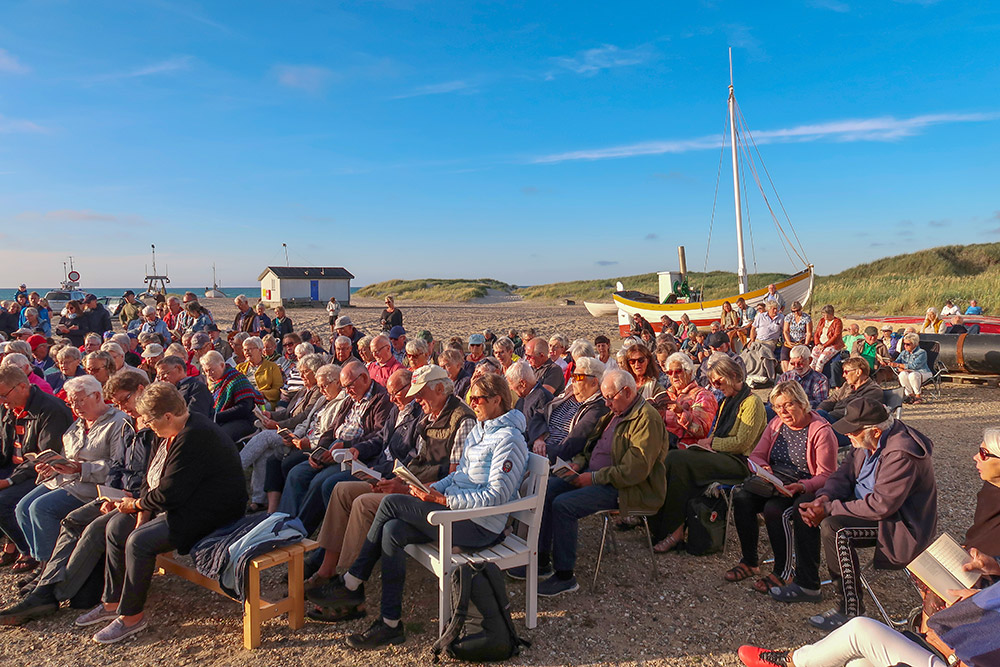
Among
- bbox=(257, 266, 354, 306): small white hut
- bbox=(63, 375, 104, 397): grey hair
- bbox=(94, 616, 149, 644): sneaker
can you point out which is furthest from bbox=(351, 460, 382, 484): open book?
bbox=(257, 266, 354, 306): small white hut

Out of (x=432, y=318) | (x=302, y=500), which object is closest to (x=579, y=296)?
(x=432, y=318)

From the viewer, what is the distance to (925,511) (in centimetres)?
329

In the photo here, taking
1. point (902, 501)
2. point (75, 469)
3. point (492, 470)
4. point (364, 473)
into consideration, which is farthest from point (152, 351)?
point (902, 501)

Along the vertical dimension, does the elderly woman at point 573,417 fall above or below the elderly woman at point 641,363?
below

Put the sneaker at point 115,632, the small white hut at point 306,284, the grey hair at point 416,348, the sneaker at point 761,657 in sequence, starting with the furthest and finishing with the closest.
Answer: the small white hut at point 306,284 < the grey hair at point 416,348 < the sneaker at point 115,632 < the sneaker at point 761,657

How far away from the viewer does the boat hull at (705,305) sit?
726 inches

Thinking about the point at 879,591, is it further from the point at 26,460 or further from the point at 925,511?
the point at 26,460

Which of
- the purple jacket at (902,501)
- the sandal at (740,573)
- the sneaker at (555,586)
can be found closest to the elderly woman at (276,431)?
the sneaker at (555,586)

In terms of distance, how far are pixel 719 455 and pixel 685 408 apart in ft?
1.96

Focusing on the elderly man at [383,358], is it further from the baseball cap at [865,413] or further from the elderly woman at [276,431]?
the baseball cap at [865,413]

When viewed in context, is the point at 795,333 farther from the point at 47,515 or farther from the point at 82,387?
the point at 47,515

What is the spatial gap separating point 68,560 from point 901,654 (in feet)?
13.8

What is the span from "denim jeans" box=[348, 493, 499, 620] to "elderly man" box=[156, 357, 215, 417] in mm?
2480

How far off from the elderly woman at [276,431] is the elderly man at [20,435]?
1266 mm
